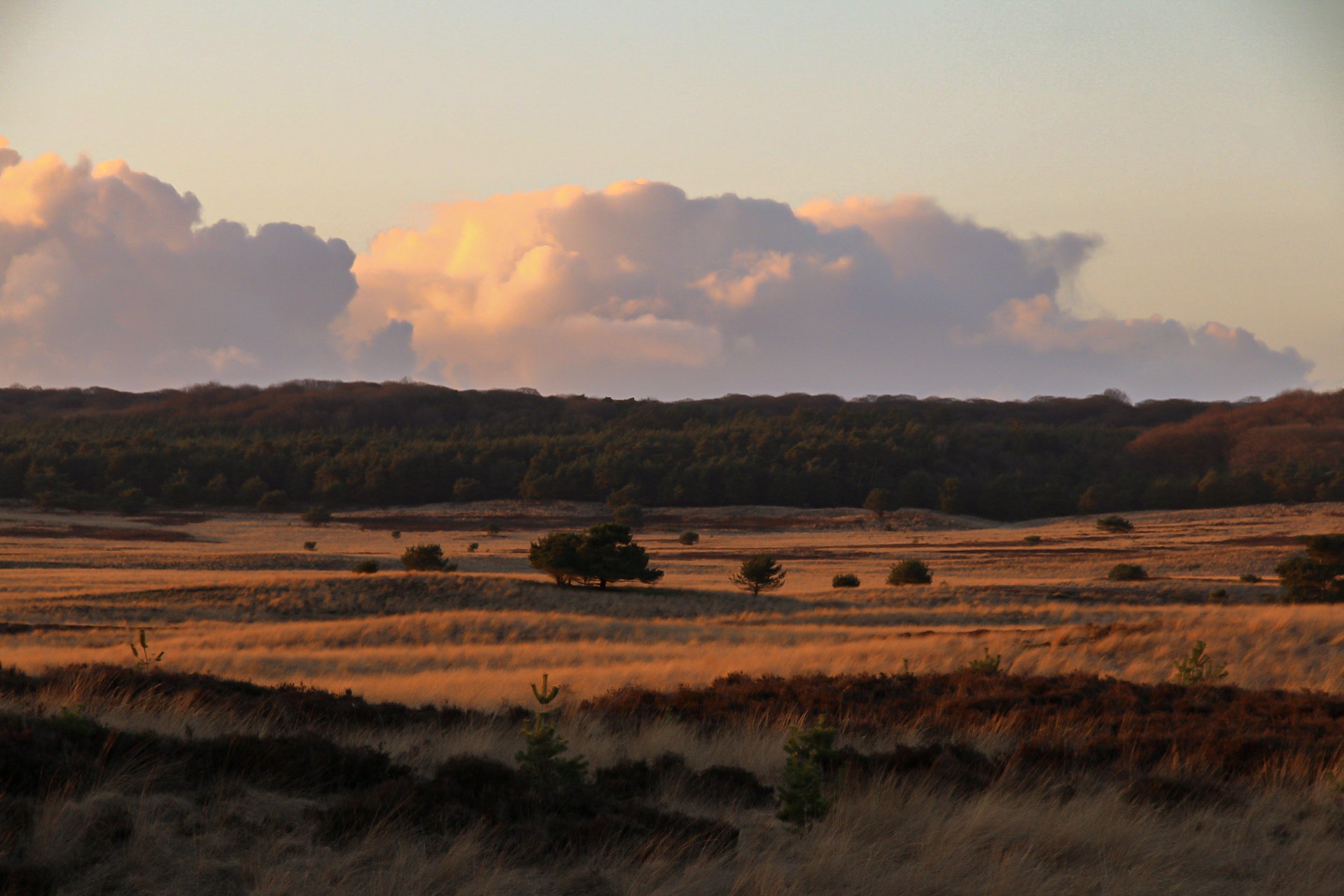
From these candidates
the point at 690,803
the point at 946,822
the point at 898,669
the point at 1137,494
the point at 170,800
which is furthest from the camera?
the point at 1137,494

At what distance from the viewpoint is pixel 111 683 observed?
978 cm

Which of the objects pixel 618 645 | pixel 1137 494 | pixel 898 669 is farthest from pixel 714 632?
pixel 1137 494

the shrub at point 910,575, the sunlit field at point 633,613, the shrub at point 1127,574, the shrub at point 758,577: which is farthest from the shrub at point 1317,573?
the shrub at point 758,577

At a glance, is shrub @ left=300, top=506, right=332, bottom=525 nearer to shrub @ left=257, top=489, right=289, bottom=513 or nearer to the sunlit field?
the sunlit field

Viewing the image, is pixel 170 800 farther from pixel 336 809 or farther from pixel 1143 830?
pixel 1143 830

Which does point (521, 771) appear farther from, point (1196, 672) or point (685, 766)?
point (1196, 672)

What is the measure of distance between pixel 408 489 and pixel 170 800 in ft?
344

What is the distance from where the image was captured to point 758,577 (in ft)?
123

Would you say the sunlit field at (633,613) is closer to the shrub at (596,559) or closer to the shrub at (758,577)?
the shrub at (758,577)

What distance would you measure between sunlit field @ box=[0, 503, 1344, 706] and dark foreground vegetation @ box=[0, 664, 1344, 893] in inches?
153

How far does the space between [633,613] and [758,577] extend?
7565 mm

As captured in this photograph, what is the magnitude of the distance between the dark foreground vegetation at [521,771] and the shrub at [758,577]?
25.9 meters

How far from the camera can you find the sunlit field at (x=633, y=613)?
1730cm

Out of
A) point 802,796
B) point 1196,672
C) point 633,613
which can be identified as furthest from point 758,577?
point 802,796
